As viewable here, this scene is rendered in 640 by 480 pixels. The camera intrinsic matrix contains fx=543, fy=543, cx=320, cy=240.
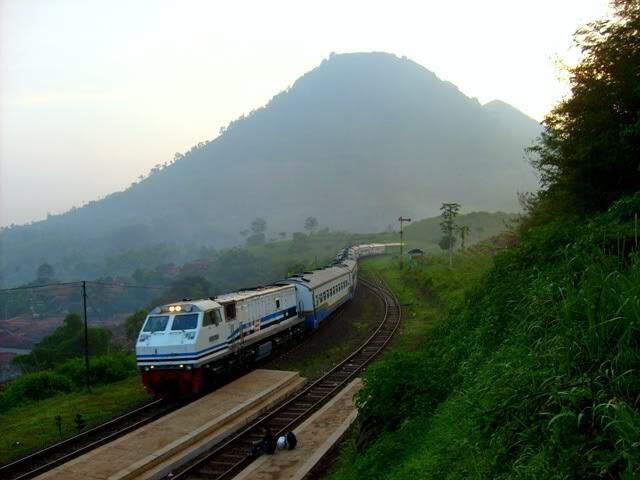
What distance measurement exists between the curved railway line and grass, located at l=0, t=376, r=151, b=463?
2.79 ft

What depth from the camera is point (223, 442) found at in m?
17.2

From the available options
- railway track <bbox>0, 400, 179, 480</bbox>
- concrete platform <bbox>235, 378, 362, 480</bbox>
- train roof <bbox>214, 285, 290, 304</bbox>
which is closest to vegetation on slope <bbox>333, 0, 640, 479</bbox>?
concrete platform <bbox>235, 378, 362, 480</bbox>

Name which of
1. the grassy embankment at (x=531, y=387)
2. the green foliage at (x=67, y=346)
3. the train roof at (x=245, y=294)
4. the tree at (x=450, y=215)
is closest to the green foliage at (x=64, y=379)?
A: the train roof at (x=245, y=294)

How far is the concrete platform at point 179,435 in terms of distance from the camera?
14617 mm

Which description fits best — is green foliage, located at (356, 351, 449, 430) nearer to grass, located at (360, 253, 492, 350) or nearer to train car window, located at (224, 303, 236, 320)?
train car window, located at (224, 303, 236, 320)

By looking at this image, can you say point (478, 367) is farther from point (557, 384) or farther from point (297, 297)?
point (297, 297)

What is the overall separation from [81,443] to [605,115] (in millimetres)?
19831

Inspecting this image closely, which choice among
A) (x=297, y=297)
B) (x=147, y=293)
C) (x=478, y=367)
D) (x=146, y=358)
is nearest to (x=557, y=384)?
(x=478, y=367)

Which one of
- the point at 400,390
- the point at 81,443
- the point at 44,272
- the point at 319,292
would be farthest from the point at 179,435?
the point at 44,272

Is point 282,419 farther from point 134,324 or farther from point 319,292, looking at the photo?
point 134,324

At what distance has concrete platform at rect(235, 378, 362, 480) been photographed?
14195 mm

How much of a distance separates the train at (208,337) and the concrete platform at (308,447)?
→ 5168mm

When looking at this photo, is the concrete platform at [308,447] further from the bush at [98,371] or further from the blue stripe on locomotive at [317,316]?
the blue stripe on locomotive at [317,316]

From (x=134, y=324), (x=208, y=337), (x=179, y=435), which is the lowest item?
(x=134, y=324)
